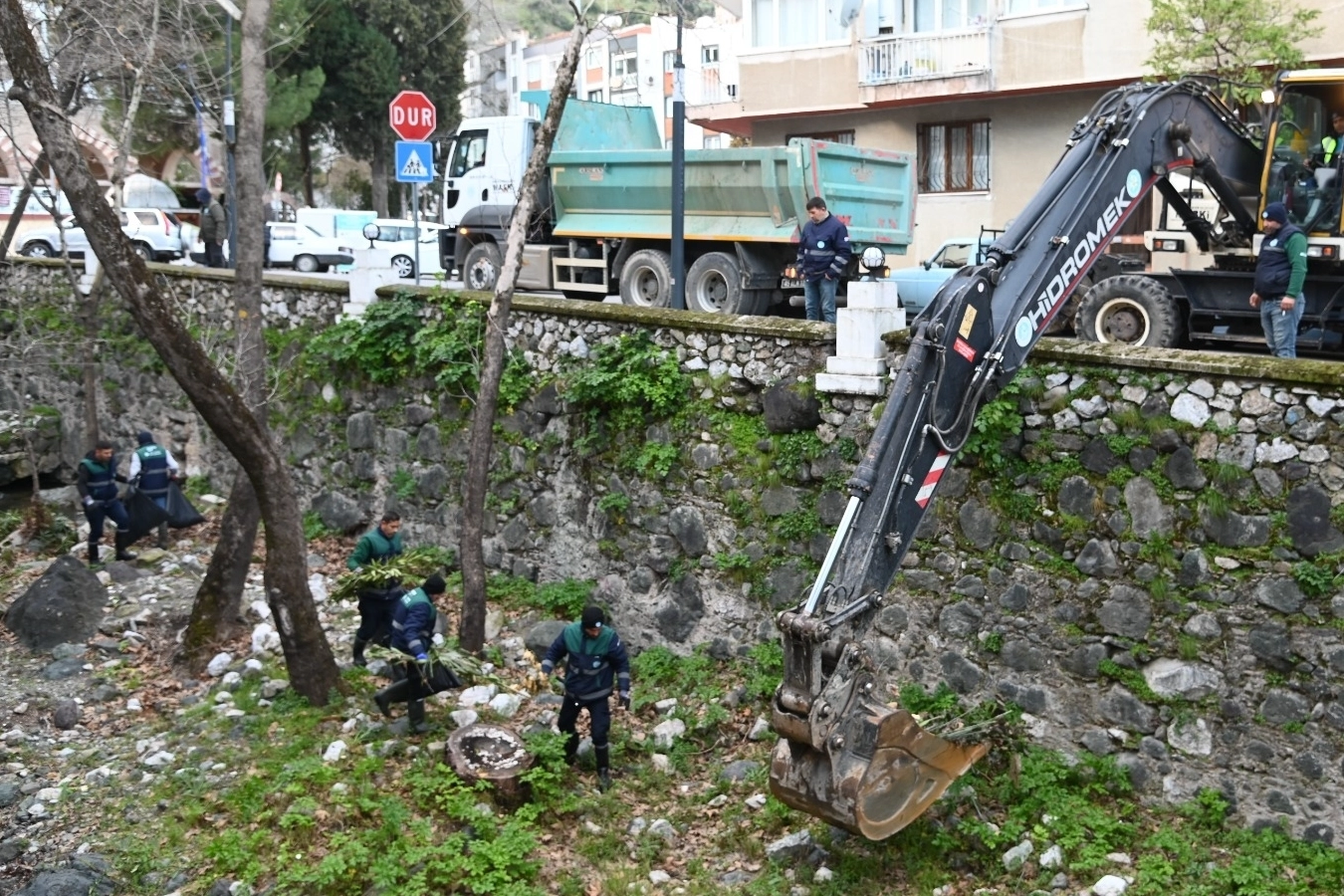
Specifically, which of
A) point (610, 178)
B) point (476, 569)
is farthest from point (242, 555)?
point (610, 178)

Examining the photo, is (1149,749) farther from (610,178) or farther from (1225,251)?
(610,178)

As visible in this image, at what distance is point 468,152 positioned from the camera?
61.4ft

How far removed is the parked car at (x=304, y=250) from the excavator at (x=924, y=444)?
2149 cm

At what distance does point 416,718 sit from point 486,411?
2645 mm

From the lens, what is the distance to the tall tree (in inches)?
658

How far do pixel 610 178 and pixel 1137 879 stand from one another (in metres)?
9.92

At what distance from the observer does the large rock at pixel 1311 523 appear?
25.3ft

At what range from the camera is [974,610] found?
362 inches

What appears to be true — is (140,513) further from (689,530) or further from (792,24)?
(792,24)

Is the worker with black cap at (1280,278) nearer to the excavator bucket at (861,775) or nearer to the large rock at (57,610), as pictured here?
the excavator bucket at (861,775)

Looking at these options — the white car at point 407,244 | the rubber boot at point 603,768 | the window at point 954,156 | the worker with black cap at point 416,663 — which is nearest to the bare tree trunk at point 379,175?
the white car at point 407,244

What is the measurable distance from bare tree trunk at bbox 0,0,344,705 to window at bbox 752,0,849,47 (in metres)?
13.9

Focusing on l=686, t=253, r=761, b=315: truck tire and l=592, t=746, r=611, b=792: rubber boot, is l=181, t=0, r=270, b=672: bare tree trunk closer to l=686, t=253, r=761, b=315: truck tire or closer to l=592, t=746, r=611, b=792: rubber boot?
l=592, t=746, r=611, b=792: rubber boot

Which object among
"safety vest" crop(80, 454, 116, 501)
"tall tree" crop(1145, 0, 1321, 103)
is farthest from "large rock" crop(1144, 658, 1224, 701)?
"safety vest" crop(80, 454, 116, 501)
